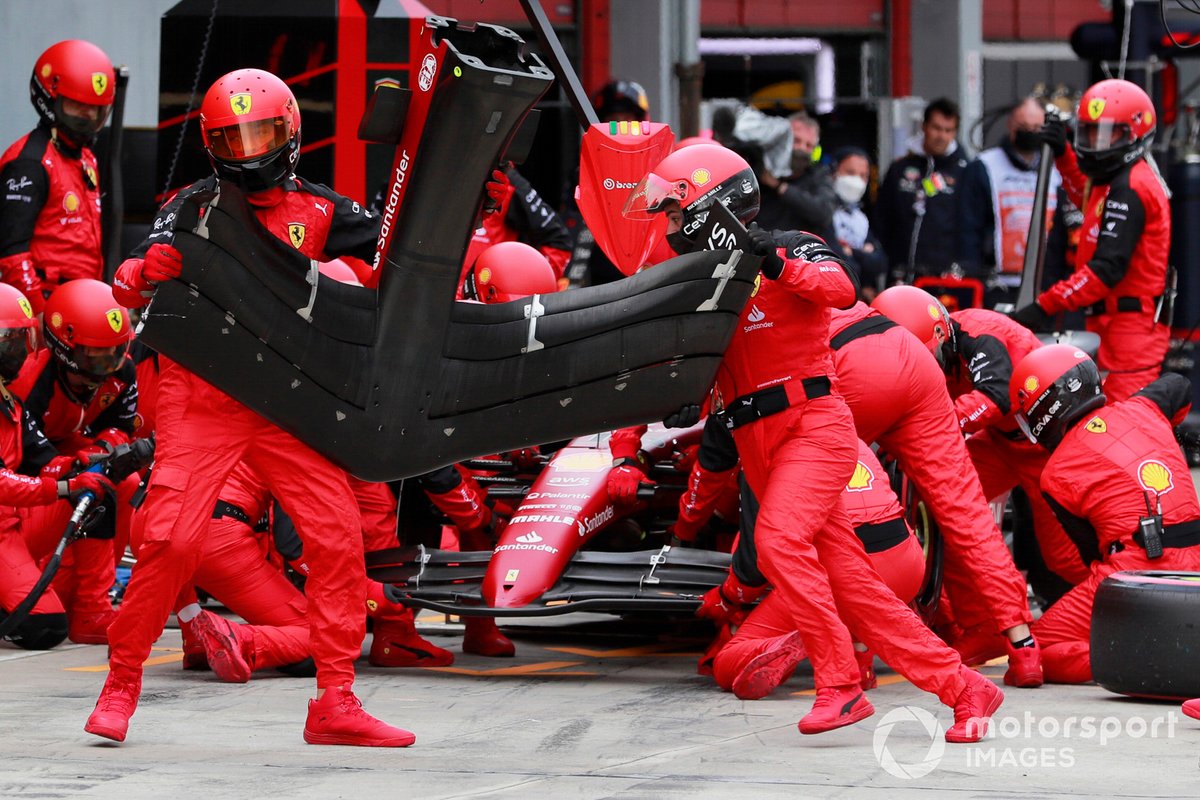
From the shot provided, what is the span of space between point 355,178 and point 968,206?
441 centimetres

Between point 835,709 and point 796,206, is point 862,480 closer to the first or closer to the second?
point 835,709

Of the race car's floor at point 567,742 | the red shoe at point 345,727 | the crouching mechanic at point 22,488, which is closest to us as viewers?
the race car's floor at point 567,742

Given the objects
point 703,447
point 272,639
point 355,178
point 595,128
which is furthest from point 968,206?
point 272,639

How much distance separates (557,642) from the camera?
8227 millimetres

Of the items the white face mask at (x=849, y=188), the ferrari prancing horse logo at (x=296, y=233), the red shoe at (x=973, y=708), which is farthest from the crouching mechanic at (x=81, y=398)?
the white face mask at (x=849, y=188)

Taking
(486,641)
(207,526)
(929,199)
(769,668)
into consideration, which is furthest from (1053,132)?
(207,526)

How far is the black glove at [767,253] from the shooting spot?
19.3 feet

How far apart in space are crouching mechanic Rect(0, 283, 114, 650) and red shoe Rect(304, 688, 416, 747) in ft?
7.77

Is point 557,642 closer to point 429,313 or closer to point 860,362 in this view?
point 860,362

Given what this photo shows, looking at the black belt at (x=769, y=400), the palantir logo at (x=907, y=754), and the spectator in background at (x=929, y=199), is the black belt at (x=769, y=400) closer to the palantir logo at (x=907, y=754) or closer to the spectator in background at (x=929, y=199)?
the palantir logo at (x=907, y=754)

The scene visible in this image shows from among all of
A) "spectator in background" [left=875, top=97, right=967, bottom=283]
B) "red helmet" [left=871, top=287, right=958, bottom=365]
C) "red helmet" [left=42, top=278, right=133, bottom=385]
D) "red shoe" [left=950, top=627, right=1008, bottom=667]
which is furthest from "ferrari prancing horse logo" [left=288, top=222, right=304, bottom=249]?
"spectator in background" [left=875, top=97, right=967, bottom=283]

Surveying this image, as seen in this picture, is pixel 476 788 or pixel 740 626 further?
pixel 740 626

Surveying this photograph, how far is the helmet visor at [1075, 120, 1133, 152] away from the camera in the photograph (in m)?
10.0

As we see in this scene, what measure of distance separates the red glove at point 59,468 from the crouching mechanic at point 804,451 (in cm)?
307
